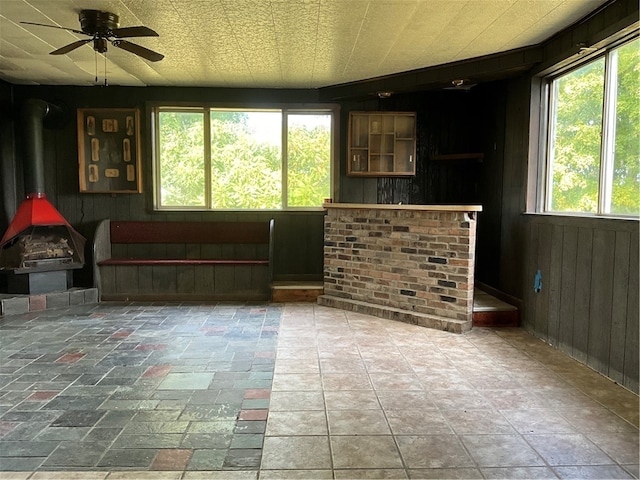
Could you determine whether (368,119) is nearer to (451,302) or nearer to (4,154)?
(451,302)

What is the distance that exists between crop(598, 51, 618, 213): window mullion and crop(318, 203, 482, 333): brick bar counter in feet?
3.66

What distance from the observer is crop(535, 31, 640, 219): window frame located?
3.29 m

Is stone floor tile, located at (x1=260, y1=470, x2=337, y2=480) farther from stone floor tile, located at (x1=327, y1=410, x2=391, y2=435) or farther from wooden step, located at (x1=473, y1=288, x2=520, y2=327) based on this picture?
wooden step, located at (x1=473, y1=288, x2=520, y2=327)

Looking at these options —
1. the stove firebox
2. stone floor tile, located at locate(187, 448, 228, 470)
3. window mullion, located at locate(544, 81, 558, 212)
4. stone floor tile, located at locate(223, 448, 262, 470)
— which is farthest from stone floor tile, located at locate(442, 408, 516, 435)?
the stove firebox

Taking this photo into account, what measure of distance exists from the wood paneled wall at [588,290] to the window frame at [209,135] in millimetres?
2795

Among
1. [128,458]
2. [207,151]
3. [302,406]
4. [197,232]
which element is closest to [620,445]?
[302,406]

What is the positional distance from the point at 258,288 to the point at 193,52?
2.79 meters

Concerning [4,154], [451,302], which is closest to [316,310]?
[451,302]

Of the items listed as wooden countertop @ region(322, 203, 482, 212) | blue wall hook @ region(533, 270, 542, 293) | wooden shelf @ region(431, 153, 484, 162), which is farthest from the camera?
wooden shelf @ region(431, 153, 484, 162)

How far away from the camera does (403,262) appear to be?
478cm

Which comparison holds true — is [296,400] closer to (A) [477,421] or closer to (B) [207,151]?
(A) [477,421]

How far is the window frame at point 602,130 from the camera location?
10.8 ft

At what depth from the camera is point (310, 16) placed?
3.56 m

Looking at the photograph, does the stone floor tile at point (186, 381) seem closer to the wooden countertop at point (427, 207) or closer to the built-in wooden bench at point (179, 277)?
the built-in wooden bench at point (179, 277)
